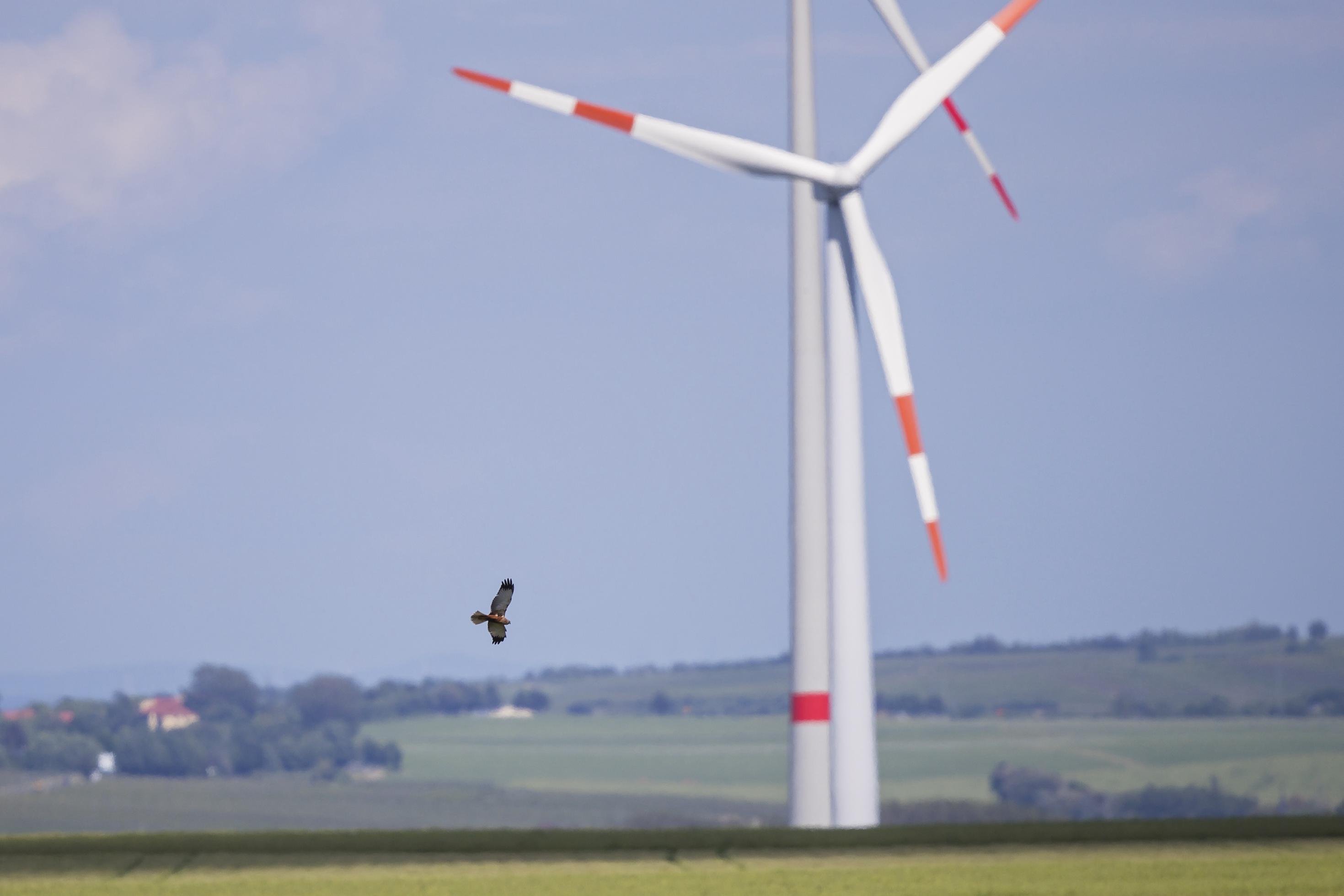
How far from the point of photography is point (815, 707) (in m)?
39.4

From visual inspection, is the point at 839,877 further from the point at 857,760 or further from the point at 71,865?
the point at 71,865

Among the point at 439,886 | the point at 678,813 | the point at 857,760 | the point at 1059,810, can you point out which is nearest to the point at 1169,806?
the point at 1059,810

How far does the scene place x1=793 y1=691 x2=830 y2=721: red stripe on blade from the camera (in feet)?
129

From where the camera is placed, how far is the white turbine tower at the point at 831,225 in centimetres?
3906

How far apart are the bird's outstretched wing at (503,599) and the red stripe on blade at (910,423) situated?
1705 centimetres

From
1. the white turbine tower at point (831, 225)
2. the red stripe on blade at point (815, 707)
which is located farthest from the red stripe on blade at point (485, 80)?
the red stripe on blade at point (815, 707)

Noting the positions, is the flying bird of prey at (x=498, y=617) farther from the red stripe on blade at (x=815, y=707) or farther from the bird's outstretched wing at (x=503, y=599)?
the red stripe on blade at (x=815, y=707)

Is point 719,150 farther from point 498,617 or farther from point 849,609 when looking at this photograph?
point 498,617

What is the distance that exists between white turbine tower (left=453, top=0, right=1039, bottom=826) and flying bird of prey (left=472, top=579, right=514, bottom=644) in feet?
54.6

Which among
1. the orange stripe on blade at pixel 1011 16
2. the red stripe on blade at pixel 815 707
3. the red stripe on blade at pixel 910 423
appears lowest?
the red stripe on blade at pixel 815 707

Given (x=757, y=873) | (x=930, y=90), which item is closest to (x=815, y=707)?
(x=757, y=873)

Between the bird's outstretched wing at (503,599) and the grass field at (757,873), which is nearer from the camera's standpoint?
the bird's outstretched wing at (503,599)

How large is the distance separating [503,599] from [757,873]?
363 inches

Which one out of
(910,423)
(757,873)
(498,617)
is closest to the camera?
(498,617)
